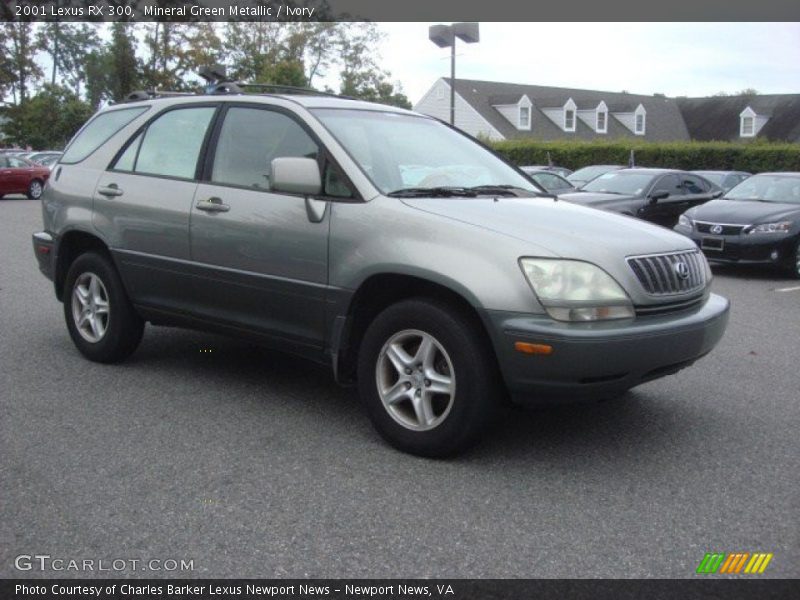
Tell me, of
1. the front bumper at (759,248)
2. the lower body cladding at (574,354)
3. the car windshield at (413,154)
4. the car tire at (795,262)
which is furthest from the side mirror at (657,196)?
the lower body cladding at (574,354)

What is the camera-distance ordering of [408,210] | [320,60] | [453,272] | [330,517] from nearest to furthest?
[330,517], [453,272], [408,210], [320,60]

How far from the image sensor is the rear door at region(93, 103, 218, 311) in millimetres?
5461

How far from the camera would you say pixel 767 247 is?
1192 cm

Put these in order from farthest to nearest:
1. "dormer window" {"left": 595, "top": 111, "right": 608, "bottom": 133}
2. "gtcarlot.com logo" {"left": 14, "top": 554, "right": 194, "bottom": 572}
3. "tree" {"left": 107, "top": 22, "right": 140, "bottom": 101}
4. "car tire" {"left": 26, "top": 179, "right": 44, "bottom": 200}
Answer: "dormer window" {"left": 595, "top": 111, "right": 608, "bottom": 133}, "tree" {"left": 107, "top": 22, "right": 140, "bottom": 101}, "car tire" {"left": 26, "top": 179, "right": 44, "bottom": 200}, "gtcarlot.com logo" {"left": 14, "top": 554, "right": 194, "bottom": 572}

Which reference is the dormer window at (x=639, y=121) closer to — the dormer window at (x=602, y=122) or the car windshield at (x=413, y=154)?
the dormer window at (x=602, y=122)

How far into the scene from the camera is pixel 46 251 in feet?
21.3

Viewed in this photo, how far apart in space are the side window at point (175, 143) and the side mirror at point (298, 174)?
1.07 m

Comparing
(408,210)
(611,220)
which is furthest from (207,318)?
(611,220)

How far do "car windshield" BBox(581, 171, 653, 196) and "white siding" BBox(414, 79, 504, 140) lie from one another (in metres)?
35.4

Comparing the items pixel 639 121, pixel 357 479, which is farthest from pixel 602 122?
pixel 357 479

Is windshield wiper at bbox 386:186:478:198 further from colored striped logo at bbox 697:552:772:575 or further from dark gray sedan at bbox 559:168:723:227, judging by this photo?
dark gray sedan at bbox 559:168:723:227

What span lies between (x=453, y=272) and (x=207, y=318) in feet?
6.20
